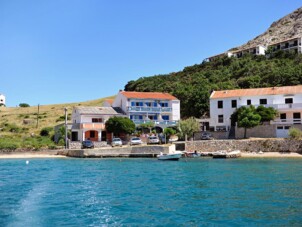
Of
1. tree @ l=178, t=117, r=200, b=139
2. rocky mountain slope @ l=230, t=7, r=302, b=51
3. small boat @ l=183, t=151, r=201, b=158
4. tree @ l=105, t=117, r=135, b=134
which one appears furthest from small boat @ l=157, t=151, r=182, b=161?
rocky mountain slope @ l=230, t=7, r=302, b=51

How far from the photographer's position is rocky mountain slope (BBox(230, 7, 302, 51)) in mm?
159625

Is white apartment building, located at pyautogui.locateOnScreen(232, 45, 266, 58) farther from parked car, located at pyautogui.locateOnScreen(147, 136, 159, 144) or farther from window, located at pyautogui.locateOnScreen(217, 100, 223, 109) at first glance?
parked car, located at pyautogui.locateOnScreen(147, 136, 159, 144)

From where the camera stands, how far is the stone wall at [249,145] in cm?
5353

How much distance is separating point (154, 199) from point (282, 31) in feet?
546

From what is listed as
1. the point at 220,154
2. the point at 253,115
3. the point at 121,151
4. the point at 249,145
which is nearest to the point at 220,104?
the point at 253,115

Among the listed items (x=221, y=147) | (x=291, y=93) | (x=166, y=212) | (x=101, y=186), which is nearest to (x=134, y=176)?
(x=101, y=186)

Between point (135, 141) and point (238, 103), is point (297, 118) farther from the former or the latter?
point (135, 141)

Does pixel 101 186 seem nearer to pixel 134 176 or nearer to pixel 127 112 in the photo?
pixel 134 176

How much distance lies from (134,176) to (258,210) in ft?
54.0

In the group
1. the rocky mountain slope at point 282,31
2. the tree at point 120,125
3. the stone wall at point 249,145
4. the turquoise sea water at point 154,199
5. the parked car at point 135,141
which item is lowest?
the turquoise sea water at point 154,199

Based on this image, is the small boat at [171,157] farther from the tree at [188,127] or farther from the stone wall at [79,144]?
the stone wall at [79,144]

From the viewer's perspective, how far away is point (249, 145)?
5578 centimetres

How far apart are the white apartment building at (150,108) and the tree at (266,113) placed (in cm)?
1887

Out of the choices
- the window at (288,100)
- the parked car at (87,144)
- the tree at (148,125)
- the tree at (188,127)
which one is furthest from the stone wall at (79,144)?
the window at (288,100)
